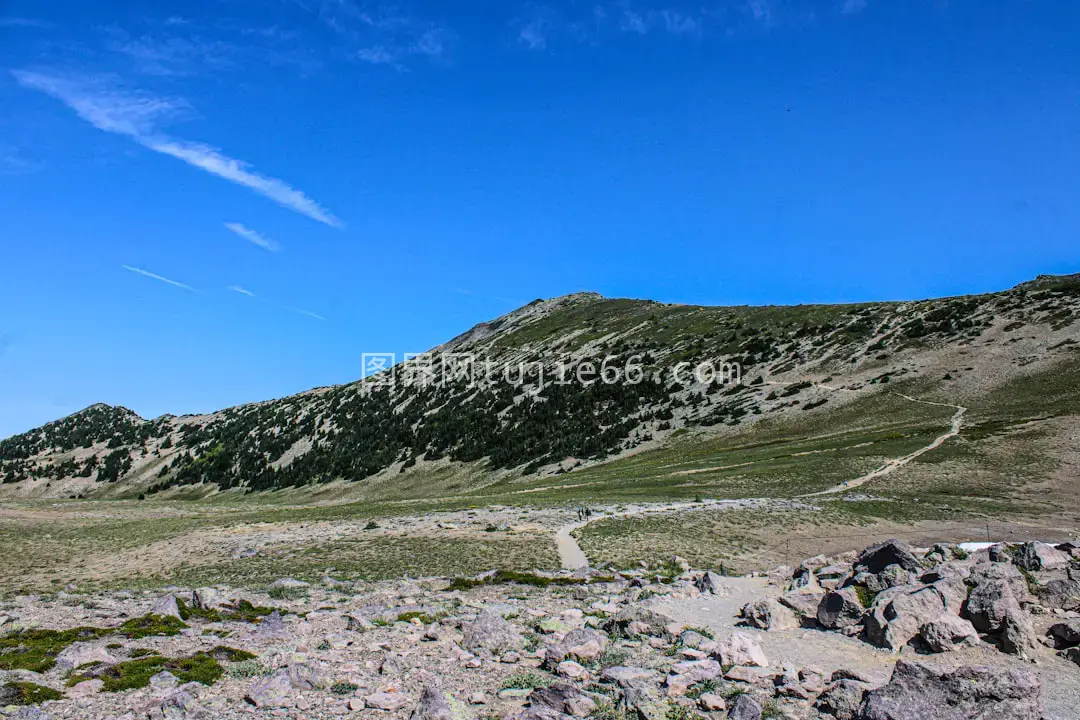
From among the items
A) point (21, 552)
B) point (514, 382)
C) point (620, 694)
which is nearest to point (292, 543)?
point (21, 552)

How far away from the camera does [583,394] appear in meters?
101

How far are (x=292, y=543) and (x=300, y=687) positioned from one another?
72.4ft

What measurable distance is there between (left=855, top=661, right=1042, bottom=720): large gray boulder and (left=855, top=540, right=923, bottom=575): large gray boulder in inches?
347

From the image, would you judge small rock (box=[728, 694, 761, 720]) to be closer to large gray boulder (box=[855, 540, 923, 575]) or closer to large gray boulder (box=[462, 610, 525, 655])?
large gray boulder (box=[462, 610, 525, 655])

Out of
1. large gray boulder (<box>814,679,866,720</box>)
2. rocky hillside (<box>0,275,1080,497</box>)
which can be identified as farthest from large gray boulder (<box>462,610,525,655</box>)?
rocky hillside (<box>0,275,1080,497</box>)

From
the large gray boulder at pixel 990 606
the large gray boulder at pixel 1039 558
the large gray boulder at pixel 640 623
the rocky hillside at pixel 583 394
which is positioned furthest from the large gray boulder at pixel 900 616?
the rocky hillside at pixel 583 394

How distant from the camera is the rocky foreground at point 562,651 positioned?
32.9 ft

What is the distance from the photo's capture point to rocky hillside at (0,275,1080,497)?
259ft

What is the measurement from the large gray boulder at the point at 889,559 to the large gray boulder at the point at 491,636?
35.4 feet

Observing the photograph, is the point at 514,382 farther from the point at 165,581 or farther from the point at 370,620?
the point at 370,620

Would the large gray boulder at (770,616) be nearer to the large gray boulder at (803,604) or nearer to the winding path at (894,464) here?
the large gray boulder at (803,604)

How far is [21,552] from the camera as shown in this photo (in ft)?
101

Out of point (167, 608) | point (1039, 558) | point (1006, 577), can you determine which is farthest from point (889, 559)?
point (167, 608)

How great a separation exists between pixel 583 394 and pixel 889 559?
82.5 meters
